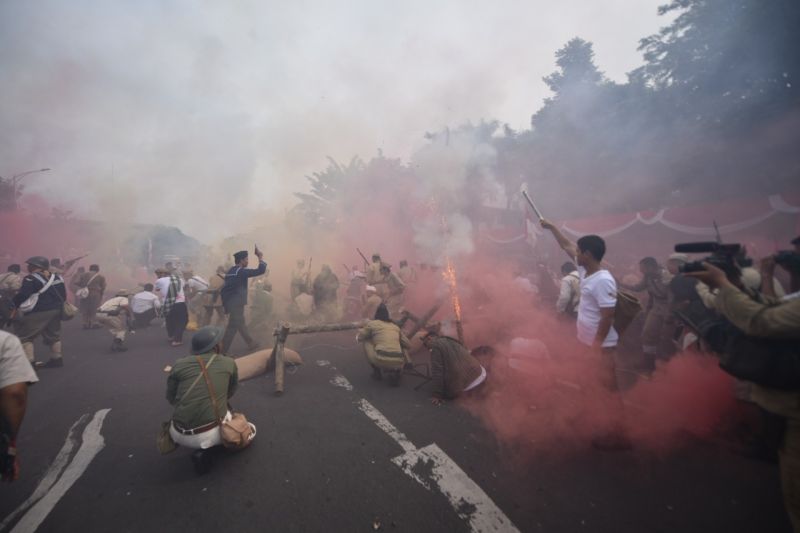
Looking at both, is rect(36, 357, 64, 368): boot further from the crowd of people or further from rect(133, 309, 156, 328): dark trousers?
rect(133, 309, 156, 328): dark trousers

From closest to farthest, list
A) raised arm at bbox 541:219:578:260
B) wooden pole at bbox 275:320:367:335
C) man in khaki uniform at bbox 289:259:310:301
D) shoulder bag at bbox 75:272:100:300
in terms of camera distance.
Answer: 1. raised arm at bbox 541:219:578:260
2. wooden pole at bbox 275:320:367:335
3. shoulder bag at bbox 75:272:100:300
4. man in khaki uniform at bbox 289:259:310:301

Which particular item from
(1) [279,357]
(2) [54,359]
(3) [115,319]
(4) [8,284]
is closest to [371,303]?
(1) [279,357]

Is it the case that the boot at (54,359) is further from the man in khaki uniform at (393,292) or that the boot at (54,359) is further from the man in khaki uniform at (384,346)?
the man in khaki uniform at (393,292)

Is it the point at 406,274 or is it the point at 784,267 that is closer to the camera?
the point at 784,267

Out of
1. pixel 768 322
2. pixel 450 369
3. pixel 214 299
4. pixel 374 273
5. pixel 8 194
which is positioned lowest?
pixel 214 299

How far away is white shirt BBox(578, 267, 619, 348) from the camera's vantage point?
9.86 ft

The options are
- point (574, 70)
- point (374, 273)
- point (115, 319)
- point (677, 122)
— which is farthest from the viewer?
point (574, 70)

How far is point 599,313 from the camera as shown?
317 centimetres

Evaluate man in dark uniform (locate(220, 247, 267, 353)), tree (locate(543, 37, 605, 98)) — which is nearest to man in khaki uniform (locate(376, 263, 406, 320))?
man in dark uniform (locate(220, 247, 267, 353))

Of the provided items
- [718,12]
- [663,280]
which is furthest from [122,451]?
[718,12]

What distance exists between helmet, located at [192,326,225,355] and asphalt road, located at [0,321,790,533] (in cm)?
108

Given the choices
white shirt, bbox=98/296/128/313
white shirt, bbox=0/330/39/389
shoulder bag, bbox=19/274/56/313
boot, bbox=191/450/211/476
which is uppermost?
white shirt, bbox=0/330/39/389

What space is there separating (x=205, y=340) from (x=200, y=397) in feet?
1.74

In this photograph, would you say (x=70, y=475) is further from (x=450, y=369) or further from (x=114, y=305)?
(x=114, y=305)
